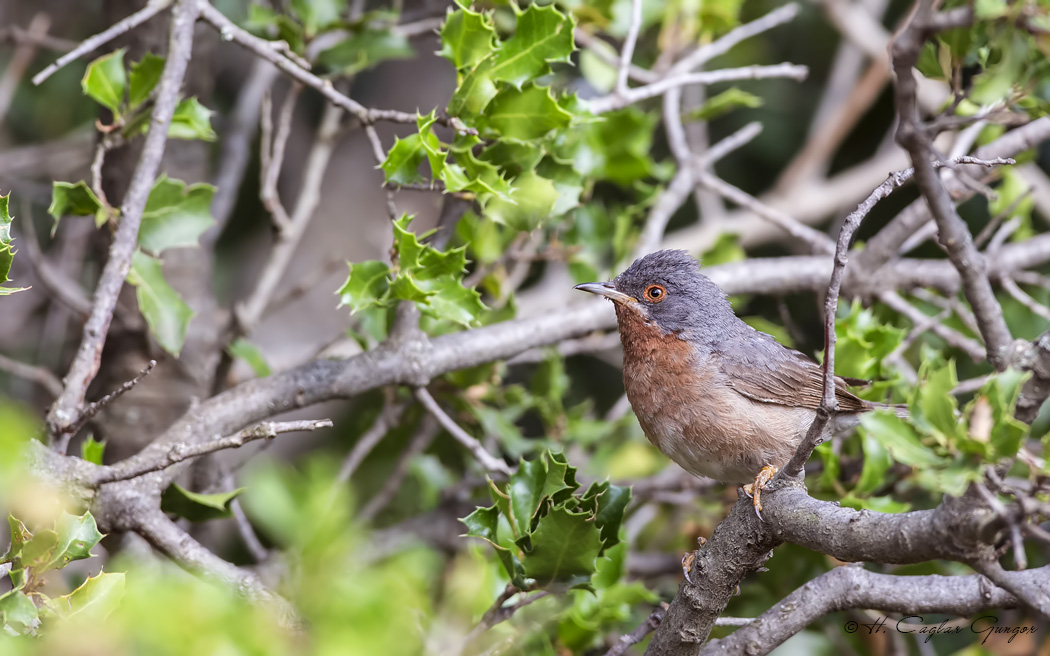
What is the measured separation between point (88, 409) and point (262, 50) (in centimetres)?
151

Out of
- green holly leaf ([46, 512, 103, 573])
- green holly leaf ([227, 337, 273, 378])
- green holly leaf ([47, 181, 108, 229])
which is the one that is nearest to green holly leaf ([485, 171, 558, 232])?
green holly leaf ([227, 337, 273, 378])

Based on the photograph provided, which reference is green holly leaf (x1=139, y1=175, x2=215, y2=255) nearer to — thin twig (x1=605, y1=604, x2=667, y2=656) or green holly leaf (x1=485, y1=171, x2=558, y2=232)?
green holly leaf (x1=485, y1=171, x2=558, y2=232)

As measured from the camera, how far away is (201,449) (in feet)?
9.27

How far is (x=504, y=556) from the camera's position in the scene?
3.15m

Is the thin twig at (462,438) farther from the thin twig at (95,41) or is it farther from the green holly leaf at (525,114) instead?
the thin twig at (95,41)

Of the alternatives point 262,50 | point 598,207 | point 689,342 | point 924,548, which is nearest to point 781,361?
point 689,342

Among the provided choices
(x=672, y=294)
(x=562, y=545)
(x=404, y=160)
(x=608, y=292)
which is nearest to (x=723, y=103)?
(x=672, y=294)

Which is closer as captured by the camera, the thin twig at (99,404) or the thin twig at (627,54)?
the thin twig at (99,404)

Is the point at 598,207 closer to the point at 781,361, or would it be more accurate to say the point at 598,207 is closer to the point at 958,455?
the point at 781,361

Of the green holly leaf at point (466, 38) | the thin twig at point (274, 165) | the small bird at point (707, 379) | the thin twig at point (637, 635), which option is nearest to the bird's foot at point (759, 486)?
the small bird at point (707, 379)

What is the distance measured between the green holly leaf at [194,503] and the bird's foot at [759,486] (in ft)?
5.92

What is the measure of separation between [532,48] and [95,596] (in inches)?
94.7

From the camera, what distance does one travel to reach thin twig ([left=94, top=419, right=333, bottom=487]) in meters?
2.74

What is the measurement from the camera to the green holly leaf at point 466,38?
3.35 metres
